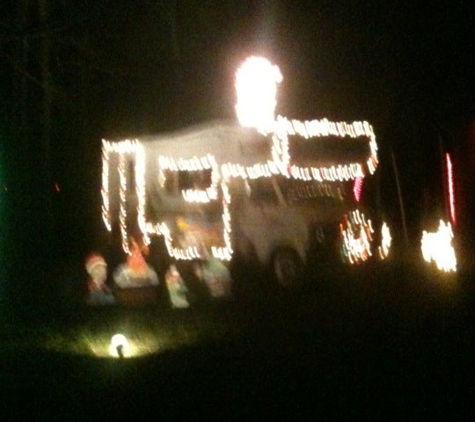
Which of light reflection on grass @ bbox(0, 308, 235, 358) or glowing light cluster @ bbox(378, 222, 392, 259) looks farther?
glowing light cluster @ bbox(378, 222, 392, 259)

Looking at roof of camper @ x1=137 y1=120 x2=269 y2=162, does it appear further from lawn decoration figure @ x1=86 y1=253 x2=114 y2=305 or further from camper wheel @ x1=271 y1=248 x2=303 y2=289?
lawn decoration figure @ x1=86 y1=253 x2=114 y2=305

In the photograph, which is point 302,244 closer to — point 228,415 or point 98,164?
point 98,164

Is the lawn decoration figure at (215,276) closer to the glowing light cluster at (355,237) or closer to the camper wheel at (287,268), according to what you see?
the camper wheel at (287,268)

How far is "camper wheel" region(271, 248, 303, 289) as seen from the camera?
1617 cm

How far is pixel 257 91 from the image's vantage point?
58.5ft

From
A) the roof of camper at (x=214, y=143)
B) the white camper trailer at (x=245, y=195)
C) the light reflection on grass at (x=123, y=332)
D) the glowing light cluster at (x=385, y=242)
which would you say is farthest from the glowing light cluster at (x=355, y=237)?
the light reflection on grass at (x=123, y=332)

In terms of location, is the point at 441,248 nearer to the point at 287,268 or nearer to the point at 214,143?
the point at 287,268

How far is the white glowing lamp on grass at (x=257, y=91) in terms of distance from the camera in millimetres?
16922

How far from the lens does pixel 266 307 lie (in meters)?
13.7

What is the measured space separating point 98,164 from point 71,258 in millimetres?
1792

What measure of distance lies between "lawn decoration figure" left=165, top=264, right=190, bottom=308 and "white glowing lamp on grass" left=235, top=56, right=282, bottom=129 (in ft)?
9.71

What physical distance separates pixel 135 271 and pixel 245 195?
7.42ft

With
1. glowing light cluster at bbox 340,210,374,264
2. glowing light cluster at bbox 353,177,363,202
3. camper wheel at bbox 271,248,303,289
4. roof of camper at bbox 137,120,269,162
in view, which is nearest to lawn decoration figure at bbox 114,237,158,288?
roof of camper at bbox 137,120,269,162

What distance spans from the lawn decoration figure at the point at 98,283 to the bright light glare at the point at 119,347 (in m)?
4.64
